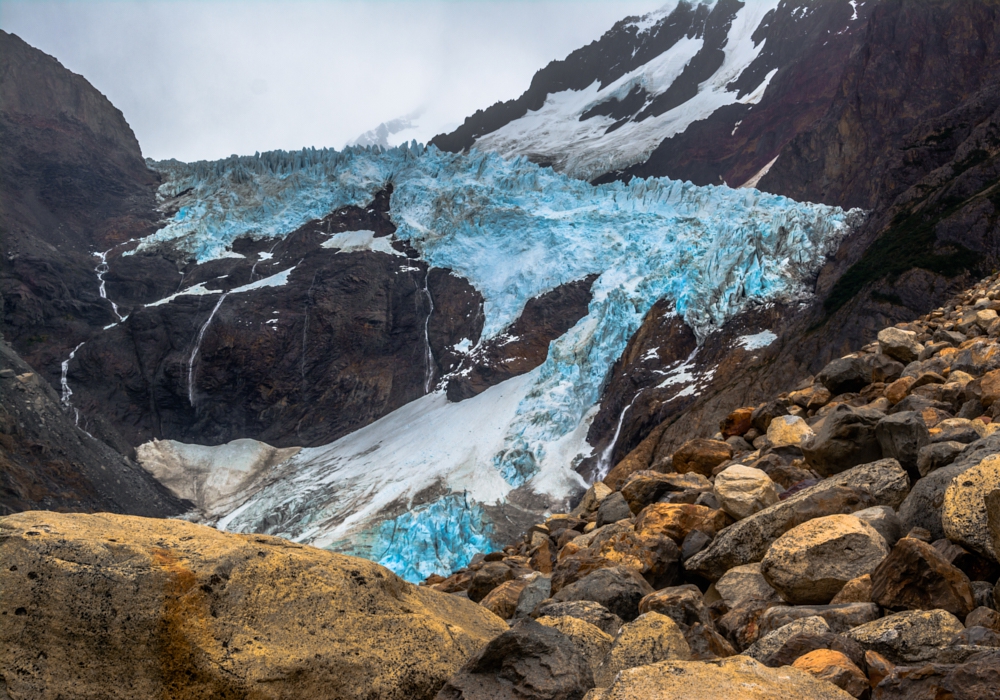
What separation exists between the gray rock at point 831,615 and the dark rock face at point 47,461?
30.8 m

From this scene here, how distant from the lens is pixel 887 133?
5141cm

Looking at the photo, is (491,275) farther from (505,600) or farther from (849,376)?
(505,600)

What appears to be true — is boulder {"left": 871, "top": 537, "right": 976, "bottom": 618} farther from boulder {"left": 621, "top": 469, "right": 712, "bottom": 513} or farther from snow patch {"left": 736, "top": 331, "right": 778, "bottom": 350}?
snow patch {"left": 736, "top": 331, "right": 778, "bottom": 350}

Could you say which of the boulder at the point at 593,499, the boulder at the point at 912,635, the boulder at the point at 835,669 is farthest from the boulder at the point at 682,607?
the boulder at the point at 593,499

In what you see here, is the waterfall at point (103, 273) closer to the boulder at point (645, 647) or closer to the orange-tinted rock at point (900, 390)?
the orange-tinted rock at point (900, 390)

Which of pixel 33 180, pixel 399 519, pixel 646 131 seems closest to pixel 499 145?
pixel 646 131

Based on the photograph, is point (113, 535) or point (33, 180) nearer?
point (113, 535)

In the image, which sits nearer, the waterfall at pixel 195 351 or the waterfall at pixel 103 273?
the waterfall at pixel 195 351

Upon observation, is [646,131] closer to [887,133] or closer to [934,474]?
[887,133]

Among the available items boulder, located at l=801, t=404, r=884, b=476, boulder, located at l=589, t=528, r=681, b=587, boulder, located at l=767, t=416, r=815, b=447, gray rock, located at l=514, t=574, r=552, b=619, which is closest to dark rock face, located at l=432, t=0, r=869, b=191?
boulder, located at l=767, t=416, r=815, b=447

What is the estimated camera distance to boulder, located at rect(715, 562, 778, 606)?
3.10 m

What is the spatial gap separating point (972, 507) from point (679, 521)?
2021 mm

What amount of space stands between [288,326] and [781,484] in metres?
56.0

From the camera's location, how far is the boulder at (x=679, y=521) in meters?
4.27
